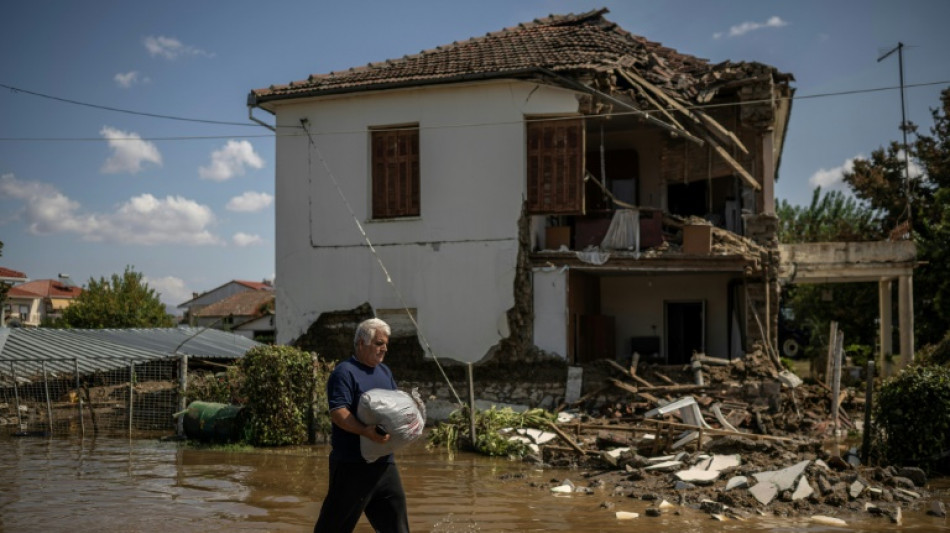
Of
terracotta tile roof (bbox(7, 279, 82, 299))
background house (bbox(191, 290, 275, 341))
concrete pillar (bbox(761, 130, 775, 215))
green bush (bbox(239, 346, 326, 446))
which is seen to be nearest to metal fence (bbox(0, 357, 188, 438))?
green bush (bbox(239, 346, 326, 446))

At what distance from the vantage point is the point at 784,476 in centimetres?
1021

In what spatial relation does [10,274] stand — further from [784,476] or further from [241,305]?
[784,476]

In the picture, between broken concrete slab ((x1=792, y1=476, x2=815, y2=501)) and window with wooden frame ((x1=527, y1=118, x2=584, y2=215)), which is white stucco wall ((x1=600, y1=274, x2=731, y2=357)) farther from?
broken concrete slab ((x1=792, y1=476, x2=815, y2=501))

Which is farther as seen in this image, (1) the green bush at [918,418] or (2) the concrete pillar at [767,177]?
(2) the concrete pillar at [767,177]

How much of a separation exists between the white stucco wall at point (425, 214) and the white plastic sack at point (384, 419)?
42.4ft

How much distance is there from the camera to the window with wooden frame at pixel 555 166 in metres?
18.4

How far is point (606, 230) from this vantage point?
19125 millimetres

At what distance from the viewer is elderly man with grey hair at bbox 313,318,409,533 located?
5.41 m

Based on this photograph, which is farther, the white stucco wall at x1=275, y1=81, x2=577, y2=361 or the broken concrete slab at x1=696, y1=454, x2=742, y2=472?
the white stucco wall at x1=275, y1=81, x2=577, y2=361

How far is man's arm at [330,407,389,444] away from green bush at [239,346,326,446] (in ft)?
32.0

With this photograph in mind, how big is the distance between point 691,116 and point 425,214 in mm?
6305

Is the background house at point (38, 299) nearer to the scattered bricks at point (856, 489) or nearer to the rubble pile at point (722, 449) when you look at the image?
the rubble pile at point (722, 449)

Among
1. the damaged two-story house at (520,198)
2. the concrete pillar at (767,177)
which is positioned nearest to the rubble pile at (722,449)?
the damaged two-story house at (520,198)

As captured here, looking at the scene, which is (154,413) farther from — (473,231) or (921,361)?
(921,361)
